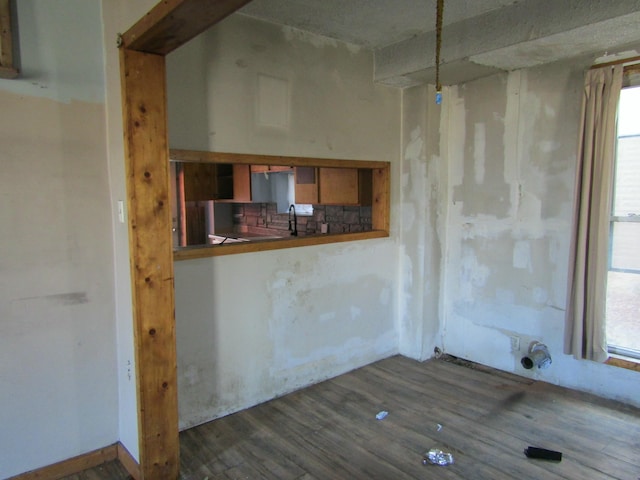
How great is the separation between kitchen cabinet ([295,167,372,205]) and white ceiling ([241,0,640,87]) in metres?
1.07

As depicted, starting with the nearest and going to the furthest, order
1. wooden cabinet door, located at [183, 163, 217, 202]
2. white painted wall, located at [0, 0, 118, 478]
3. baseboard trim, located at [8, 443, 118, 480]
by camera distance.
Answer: white painted wall, located at [0, 0, 118, 478] → baseboard trim, located at [8, 443, 118, 480] → wooden cabinet door, located at [183, 163, 217, 202]

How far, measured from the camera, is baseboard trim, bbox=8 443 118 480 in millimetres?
2271

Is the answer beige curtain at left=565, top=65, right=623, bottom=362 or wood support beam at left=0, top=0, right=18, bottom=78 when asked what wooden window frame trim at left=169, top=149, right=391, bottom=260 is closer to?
wood support beam at left=0, top=0, right=18, bottom=78

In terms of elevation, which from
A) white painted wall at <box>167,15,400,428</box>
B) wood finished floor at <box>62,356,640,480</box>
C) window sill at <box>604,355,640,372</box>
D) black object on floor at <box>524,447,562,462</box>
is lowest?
wood finished floor at <box>62,356,640,480</box>

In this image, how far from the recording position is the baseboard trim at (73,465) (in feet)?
7.45

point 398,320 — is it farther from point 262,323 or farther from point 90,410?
point 90,410

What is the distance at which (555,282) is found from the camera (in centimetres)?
326

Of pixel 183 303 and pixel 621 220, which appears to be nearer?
pixel 183 303

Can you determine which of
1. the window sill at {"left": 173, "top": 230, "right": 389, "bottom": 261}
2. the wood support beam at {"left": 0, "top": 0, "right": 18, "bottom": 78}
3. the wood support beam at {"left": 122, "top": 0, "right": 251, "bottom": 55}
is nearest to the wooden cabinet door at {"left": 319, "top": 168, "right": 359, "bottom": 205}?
the window sill at {"left": 173, "top": 230, "right": 389, "bottom": 261}

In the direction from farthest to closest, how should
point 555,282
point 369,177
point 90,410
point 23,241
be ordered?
point 369,177 → point 555,282 → point 90,410 → point 23,241

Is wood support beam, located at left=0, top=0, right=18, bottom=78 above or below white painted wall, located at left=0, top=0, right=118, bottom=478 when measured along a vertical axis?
above

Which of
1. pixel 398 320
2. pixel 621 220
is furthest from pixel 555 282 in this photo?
pixel 398 320

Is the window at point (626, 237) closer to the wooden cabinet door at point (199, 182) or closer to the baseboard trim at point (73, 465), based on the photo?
the baseboard trim at point (73, 465)

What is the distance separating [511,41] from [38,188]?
9.13 feet
